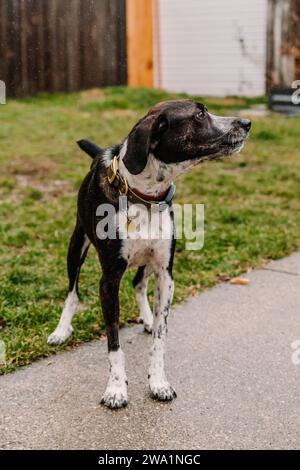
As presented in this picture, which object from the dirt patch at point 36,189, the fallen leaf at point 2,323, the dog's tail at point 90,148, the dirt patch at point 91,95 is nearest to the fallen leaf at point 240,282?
the dog's tail at point 90,148

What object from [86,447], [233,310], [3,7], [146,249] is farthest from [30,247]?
[3,7]

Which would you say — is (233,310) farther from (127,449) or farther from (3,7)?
(3,7)

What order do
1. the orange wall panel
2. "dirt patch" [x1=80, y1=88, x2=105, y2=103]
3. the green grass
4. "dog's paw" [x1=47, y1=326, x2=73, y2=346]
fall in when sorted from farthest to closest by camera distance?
the orange wall panel, "dirt patch" [x1=80, y1=88, x2=105, y2=103], the green grass, "dog's paw" [x1=47, y1=326, x2=73, y2=346]

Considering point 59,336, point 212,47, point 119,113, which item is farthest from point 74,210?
point 212,47

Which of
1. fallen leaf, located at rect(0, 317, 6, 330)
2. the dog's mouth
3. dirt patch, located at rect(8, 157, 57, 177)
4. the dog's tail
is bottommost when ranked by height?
fallen leaf, located at rect(0, 317, 6, 330)

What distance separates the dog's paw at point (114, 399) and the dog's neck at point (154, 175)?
2.71 feet

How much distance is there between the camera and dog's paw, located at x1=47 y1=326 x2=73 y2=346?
340cm

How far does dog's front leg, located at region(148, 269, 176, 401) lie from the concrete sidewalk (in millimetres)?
90

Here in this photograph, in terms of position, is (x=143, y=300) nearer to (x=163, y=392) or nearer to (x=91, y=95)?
(x=163, y=392)

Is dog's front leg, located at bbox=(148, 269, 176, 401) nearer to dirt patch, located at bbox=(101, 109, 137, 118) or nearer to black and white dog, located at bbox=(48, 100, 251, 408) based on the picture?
black and white dog, located at bbox=(48, 100, 251, 408)

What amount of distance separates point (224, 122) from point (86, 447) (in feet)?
4.62

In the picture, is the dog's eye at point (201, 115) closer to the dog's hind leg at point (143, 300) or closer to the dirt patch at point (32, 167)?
the dog's hind leg at point (143, 300)

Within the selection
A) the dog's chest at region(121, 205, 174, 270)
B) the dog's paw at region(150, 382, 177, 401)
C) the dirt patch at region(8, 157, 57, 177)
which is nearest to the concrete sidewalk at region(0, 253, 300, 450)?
the dog's paw at region(150, 382, 177, 401)

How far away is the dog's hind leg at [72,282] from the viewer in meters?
3.42
